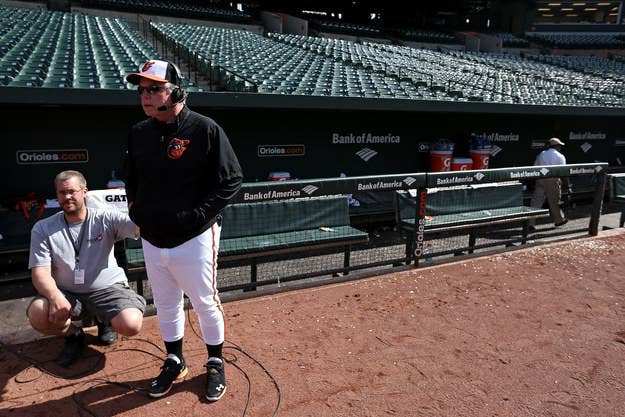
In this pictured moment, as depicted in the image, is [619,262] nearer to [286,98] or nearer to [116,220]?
[286,98]

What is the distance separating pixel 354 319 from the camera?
12.5ft

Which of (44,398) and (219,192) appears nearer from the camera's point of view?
(219,192)

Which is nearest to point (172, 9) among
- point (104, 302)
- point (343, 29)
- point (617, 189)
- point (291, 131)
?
point (343, 29)

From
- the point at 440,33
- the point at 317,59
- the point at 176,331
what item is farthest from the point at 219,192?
the point at 440,33

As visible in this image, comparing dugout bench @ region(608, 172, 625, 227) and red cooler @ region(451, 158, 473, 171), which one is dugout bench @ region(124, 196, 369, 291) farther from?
dugout bench @ region(608, 172, 625, 227)

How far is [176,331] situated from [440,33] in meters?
26.7

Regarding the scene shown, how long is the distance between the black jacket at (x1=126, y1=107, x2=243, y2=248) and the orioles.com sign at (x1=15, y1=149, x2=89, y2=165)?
4.63 metres

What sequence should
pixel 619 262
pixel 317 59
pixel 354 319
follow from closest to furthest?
pixel 354 319 < pixel 619 262 < pixel 317 59

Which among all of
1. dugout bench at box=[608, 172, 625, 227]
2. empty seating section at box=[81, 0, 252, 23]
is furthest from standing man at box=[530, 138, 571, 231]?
empty seating section at box=[81, 0, 252, 23]

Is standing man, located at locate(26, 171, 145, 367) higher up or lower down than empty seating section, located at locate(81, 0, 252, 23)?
lower down

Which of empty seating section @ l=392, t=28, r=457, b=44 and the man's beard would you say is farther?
empty seating section @ l=392, t=28, r=457, b=44

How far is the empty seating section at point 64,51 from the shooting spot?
19.5ft

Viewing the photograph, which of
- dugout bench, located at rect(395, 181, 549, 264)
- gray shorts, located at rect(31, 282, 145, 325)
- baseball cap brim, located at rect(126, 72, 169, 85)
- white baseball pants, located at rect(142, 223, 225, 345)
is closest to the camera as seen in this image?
baseball cap brim, located at rect(126, 72, 169, 85)

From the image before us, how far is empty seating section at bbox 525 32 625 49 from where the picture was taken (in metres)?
27.1
